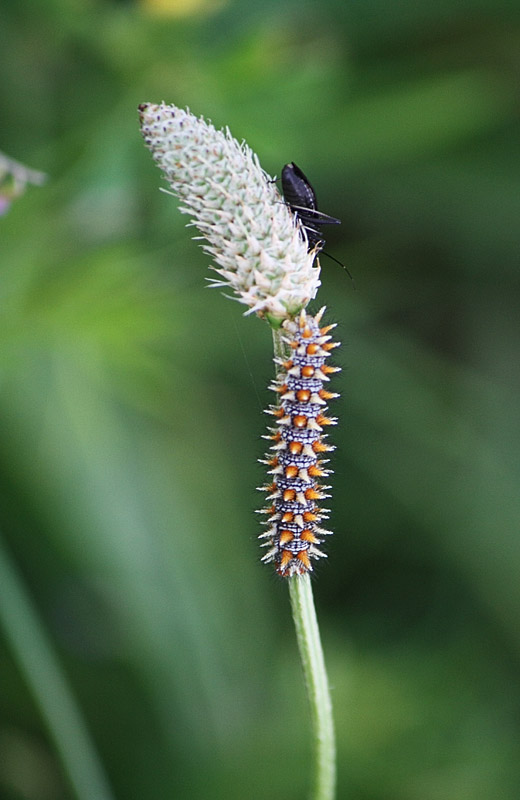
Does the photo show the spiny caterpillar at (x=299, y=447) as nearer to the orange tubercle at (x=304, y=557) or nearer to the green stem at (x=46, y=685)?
the orange tubercle at (x=304, y=557)

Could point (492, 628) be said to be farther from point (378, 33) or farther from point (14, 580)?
point (378, 33)

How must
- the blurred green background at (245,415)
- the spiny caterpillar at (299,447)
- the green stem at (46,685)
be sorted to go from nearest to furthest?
the spiny caterpillar at (299,447)
the green stem at (46,685)
the blurred green background at (245,415)

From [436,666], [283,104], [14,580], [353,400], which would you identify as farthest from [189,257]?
[436,666]

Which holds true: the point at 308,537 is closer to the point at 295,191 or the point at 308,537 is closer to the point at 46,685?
the point at 295,191

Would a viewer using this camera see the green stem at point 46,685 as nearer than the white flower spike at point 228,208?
No

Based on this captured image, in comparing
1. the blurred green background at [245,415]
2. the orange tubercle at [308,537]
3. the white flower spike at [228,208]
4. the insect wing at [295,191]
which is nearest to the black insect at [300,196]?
the insect wing at [295,191]

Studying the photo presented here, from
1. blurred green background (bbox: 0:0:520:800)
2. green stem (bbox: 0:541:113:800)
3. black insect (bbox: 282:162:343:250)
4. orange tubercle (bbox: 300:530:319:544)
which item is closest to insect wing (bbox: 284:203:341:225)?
black insect (bbox: 282:162:343:250)
